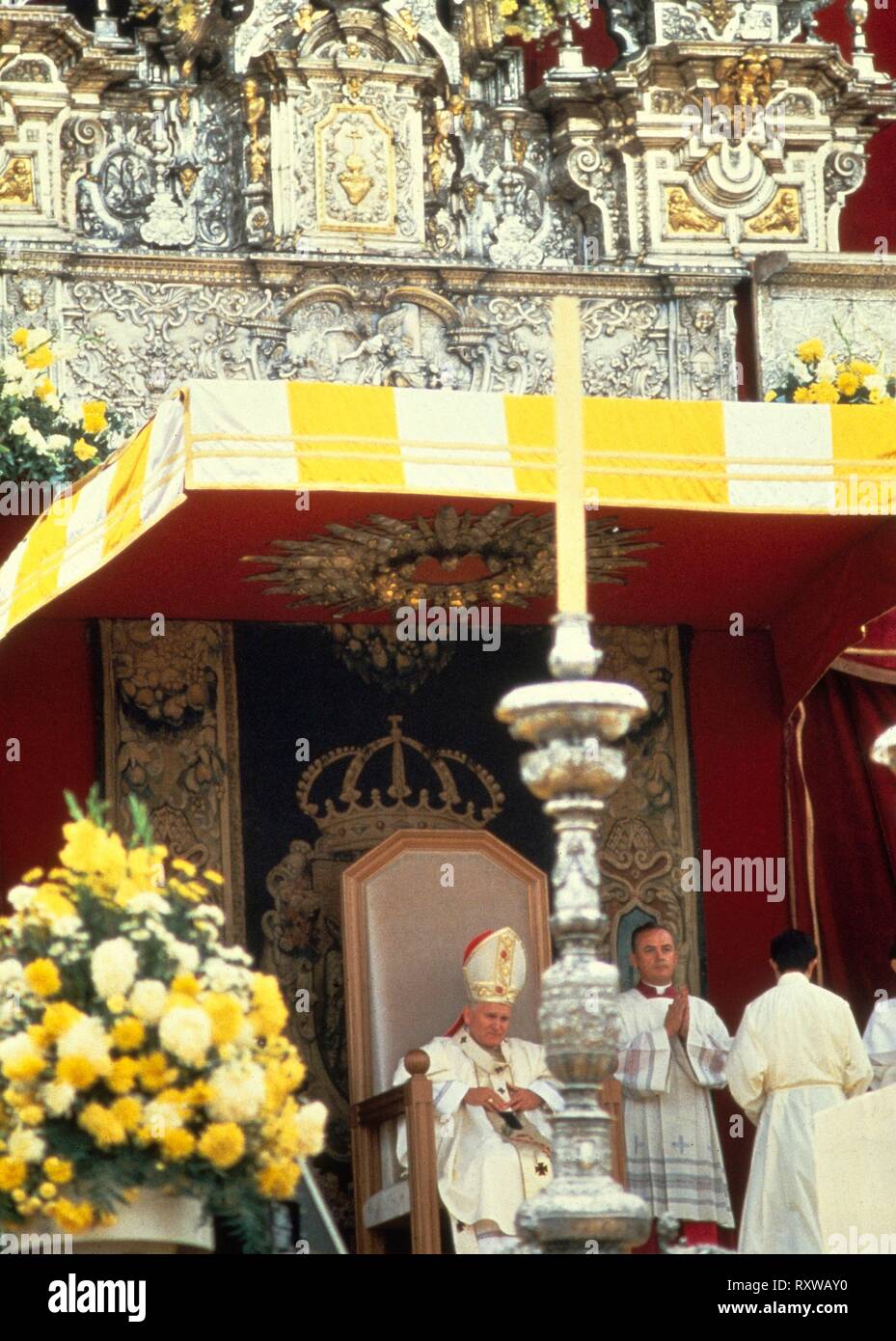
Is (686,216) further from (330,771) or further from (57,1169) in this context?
(57,1169)

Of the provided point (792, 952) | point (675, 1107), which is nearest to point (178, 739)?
point (675, 1107)

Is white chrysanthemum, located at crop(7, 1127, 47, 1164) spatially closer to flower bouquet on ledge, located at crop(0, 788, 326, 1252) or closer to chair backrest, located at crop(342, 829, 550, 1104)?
flower bouquet on ledge, located at crop(0, 788, 326, 1252)

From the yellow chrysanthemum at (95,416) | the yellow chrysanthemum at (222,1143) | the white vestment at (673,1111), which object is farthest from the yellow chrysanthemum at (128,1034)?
the yellow chrysanthemum at (95,416)

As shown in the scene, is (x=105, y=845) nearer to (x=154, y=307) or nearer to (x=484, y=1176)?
(x=484, y=1176)

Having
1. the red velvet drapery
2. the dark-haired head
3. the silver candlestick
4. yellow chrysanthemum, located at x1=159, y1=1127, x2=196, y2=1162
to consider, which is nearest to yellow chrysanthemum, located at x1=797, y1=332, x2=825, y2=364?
the red velvet drapery

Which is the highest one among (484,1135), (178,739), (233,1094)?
(178,739)

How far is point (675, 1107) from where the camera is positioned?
33.3 ft

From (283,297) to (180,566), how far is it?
1.41 m

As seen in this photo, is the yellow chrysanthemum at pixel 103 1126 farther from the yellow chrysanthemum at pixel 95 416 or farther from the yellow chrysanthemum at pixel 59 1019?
the yellow chrysanthemum at pixel 95 416

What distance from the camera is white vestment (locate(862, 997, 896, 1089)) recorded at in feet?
33.3

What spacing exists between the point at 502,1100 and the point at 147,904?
3.58 m

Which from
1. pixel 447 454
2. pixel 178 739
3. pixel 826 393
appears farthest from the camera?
pixel 826 393

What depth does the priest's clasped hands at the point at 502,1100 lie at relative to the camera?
381 inches

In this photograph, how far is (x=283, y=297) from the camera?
421 inches
